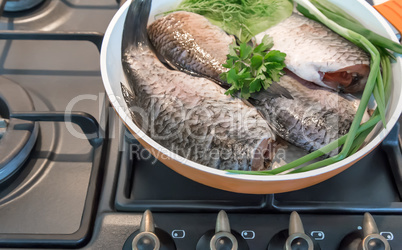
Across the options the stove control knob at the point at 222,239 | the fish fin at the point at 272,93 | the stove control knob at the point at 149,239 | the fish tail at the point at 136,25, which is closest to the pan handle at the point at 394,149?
the fish fin at the point at 272,93

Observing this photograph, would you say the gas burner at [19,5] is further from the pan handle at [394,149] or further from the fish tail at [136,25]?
the pan handle at [394,149]

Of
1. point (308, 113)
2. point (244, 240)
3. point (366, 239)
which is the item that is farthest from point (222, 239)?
point (308, 113)

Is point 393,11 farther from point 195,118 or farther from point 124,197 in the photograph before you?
point 124,197

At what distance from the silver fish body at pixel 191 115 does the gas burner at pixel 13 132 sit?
244mm

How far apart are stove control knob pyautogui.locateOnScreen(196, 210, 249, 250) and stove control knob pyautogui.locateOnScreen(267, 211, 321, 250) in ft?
0.19

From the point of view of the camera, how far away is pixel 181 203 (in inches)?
29.3

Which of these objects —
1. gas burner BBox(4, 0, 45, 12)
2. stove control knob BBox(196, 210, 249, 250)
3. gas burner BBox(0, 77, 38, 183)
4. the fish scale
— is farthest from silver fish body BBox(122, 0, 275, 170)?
gas burner BBox(4, 0, 45, 12)

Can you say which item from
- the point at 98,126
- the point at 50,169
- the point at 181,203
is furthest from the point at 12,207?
the point at 181,203

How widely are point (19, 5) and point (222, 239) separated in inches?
37.7

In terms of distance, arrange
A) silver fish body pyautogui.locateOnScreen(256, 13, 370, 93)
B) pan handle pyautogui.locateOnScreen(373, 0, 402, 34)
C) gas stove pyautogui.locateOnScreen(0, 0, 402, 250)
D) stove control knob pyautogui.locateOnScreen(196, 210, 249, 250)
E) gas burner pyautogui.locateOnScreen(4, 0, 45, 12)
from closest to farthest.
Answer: stove control knob pyautogui.locateOnScreen(196, 210, 249, 250) → gas stove pyautogui.locateOnScreen(0, 0, 402, 250) → silver fish body pyautogui.locateOnScreen(256, 13, 370, 93) → pan handle pyautogui.locateOnScreen(373, 0, 402, 34) → gas burner pyautogui.locateOnScreen(4, 0, 45, 12)

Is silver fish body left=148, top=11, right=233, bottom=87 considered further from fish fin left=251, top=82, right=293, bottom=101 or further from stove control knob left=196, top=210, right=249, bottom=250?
stove control knob left=196, top=210, right=249, bottom=250

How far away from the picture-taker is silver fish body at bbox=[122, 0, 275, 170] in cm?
73

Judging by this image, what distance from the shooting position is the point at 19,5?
1.09m

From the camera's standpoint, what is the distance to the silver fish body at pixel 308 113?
2.53ft
